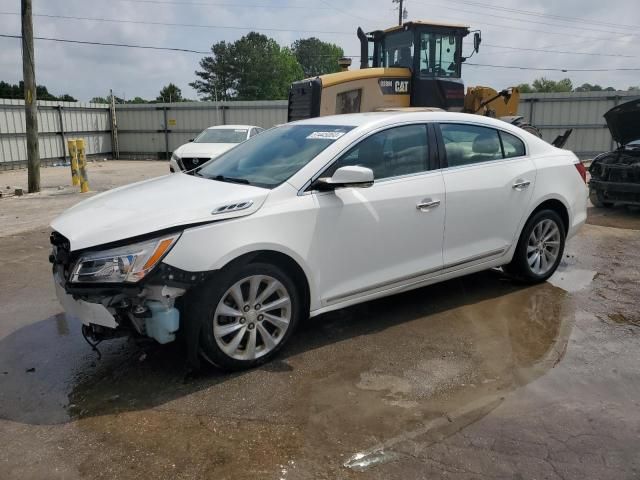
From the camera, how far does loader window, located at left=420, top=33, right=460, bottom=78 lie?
36.1ft

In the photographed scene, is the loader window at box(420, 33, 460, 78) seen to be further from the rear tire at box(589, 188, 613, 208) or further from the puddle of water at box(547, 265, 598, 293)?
the puddle of water at box(547, 265, 598, 293)

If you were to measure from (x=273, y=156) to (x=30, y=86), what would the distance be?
1110 centimetres

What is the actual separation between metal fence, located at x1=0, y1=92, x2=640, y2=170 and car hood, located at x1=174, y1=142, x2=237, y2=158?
387 inches

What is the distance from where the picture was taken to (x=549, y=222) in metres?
5.30

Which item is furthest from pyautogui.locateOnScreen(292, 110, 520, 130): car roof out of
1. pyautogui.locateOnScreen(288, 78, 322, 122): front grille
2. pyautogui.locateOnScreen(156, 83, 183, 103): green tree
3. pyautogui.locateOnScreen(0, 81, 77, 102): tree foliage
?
pyautogui.locateOnScreen(156, 83, 183, 103): green tree

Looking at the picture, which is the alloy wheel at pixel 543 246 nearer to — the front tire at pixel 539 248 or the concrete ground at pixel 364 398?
the front tire at pixel 539 248

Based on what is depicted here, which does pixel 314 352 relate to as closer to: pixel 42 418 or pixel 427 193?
pixel 427 193

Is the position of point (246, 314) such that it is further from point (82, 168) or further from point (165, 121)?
point (165, 121)

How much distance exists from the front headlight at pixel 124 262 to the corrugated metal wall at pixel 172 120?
2108 cm

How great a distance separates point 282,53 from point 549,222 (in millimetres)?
81107

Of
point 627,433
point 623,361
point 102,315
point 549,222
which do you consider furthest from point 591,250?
point 102,315

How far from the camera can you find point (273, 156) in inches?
168

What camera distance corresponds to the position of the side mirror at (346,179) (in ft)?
12.2

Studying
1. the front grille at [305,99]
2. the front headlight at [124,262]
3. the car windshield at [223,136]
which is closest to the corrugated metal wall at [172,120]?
the car windshield at [223,136]
